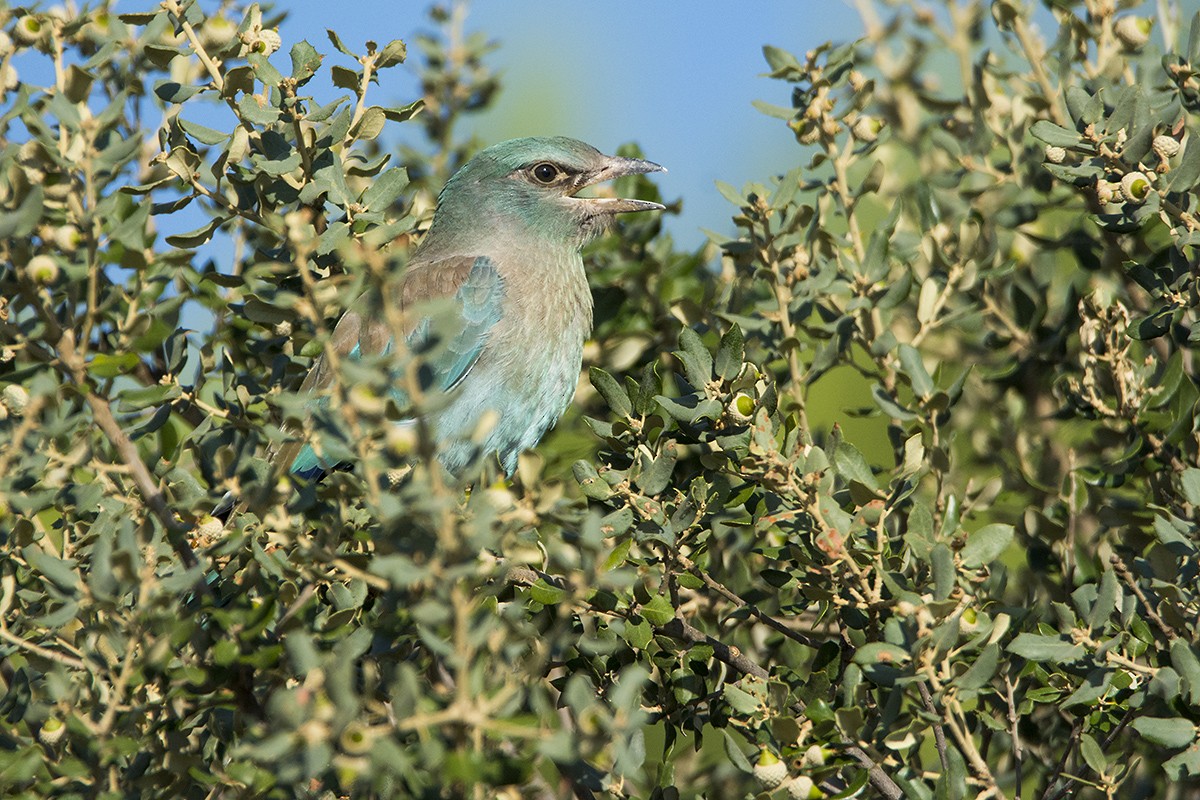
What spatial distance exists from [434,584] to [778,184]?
205 centimetres

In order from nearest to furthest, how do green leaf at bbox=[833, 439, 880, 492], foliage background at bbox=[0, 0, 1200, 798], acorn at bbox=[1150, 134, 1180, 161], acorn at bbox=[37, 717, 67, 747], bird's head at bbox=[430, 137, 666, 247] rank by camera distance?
1. foliage background at bbox=[0, 0, 1200, 798]
2. acorn at bbox=[37, 717, 67, 747]
3. green leaf at bbox=[833, 439, 880, 492]
4. acorn at bbox=[1150, 134, 1180, 161]
5. bird's head at bbox=[430, 137, 666, 247]

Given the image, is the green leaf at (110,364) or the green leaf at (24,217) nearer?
the green leaf at (24,217)

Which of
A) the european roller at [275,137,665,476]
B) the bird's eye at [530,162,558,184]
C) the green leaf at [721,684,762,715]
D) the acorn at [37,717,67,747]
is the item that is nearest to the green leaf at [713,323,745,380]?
the green leaf at [721,684,762,715]

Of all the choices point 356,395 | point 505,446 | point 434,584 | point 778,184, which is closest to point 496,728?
point 434,584

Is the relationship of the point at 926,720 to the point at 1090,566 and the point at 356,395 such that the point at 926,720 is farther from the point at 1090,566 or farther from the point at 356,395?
the point at 356,395

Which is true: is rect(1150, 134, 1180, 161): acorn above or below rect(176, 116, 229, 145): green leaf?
above

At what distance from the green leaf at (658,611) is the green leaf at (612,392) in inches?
17.4

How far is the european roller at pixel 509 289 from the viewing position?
4.23 m

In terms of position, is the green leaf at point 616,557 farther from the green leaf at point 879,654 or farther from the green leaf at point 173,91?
the green leaf at point 173,91

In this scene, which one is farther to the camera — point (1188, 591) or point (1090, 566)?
point (1090, 566)

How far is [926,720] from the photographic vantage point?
7.08 feet

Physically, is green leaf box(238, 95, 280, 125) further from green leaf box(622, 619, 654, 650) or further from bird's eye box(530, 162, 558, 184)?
bird's eye box(530, 162, 558, 184)

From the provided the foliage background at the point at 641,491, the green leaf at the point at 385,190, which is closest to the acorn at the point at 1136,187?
the foliage background at the point at 641,491

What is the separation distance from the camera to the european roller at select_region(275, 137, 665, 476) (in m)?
4.23
